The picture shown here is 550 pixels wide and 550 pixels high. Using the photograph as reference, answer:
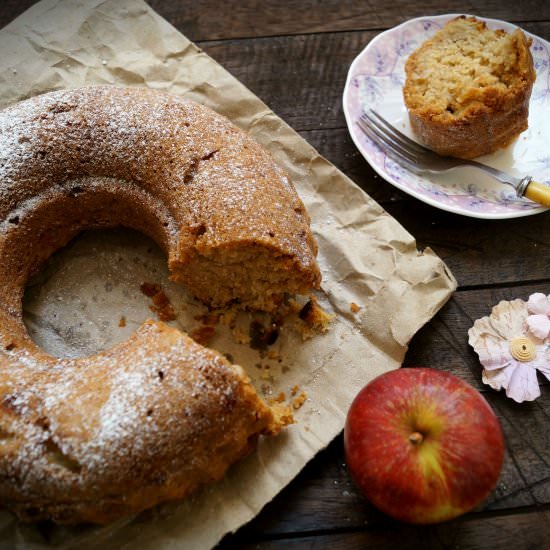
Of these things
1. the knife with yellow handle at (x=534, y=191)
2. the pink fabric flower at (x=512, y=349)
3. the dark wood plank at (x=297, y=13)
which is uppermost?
the dark wood plank at (x=297, y=13)

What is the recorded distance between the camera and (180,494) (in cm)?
185

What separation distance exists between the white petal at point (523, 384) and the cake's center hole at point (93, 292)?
1.23 metres

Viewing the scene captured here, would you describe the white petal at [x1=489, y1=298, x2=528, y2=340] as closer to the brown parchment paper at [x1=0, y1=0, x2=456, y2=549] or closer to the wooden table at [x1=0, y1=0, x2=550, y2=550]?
the wooden table at [x1=0, y1=0, x2=550, y2=550]

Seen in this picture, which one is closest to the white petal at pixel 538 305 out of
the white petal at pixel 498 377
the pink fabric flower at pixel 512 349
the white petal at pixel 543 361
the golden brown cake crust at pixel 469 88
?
the pink fabric flower at pixel 512 349

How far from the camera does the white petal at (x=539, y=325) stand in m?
2.20

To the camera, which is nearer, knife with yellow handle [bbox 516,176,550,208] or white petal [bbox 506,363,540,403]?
white petal [bbox 506,363,540,403]

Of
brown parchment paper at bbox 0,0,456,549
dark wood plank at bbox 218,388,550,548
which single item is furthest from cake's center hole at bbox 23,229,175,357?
dark wood plank at bbox 218,388,550,548

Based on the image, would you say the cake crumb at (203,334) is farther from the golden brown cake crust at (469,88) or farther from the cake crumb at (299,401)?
the golden brown cake crust at (469,88)

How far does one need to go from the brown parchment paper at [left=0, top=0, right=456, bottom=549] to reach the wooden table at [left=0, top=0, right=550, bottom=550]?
0.43 ft

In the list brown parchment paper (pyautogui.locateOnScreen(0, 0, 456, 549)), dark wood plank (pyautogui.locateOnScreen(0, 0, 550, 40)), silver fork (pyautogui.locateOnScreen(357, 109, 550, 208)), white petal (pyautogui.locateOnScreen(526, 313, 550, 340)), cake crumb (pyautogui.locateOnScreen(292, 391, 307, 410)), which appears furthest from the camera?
dark wood plank (pyautogui.locateOnScreen(0, 0, 550, 40))

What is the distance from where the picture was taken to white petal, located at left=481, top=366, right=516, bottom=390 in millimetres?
2150

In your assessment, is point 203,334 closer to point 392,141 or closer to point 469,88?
point 392,141

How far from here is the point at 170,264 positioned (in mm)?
2082

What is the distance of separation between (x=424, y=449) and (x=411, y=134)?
1.31 m
